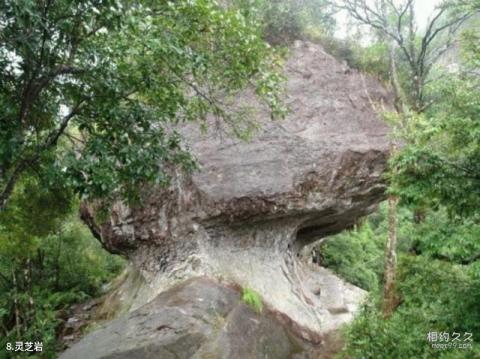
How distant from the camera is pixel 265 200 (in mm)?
9625

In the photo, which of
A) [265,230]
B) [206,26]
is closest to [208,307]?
[265,230]

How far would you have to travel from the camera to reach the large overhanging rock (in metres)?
9.62

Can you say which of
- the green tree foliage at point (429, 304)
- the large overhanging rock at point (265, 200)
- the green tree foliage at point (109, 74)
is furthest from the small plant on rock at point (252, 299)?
the green tree foliage at point (109, 74)

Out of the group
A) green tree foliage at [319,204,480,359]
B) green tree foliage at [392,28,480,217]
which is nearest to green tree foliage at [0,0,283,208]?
green tree foliage at [392,28,480,217]

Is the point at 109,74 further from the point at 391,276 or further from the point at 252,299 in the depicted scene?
the point at 391,276

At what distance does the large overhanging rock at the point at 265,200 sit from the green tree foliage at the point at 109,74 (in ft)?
8.50

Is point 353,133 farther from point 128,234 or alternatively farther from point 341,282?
point 341,282

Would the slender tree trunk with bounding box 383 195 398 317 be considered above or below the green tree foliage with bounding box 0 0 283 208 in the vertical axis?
below

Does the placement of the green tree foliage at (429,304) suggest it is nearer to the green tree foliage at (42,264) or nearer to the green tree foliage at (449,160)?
the green tree foliage at (449,160)

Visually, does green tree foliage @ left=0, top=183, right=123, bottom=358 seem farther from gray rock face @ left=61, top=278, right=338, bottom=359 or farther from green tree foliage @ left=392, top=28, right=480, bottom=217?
green tree foliage @ left=392, top=28, right=480, bottom=217

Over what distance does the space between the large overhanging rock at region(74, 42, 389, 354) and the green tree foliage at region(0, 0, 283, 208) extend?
2.59 metres

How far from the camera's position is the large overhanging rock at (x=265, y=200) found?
9625mm

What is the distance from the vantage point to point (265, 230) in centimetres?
1090

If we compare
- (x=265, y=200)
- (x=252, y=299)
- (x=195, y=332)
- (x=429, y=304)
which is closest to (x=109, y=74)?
(x=195, y=332)
